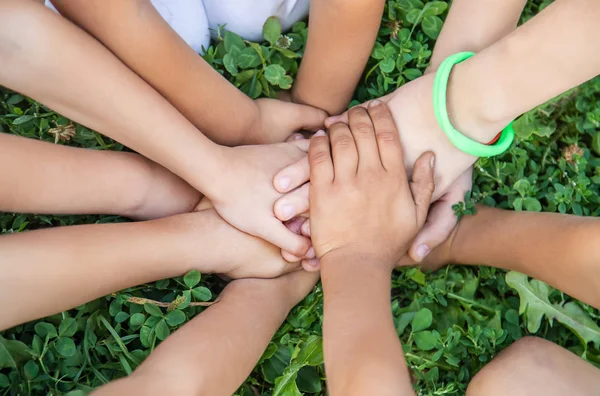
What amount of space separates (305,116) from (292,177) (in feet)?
0.60

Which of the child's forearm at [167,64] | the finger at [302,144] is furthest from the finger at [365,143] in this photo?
the child's forearm at [167,64]

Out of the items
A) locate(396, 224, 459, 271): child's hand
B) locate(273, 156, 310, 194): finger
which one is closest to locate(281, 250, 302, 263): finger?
locate(273, 156, 310, 194): finger

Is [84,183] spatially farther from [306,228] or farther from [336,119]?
[336,119]

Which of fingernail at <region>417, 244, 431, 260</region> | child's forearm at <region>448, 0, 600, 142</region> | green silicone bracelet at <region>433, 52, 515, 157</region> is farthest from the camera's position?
fingernail at <region>417, 244, 431, 260</region>

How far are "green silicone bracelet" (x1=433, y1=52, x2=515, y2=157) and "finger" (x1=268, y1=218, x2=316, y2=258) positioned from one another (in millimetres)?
341

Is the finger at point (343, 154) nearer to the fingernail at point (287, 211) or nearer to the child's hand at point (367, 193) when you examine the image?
the child's hand at point (367, 193)

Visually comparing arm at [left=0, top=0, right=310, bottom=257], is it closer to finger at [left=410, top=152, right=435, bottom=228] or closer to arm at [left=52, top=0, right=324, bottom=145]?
arm at [left=52, top=0, right=324, bottom=145]

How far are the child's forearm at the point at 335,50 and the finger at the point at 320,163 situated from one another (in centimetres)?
14

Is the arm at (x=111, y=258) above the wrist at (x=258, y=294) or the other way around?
above

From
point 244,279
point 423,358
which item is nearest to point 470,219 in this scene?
point 423,358

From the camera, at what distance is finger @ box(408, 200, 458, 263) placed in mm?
1301

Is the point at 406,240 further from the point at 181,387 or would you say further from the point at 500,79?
the point at 181,387

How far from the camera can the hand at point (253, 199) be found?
1219mm

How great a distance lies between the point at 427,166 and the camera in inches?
49.5
